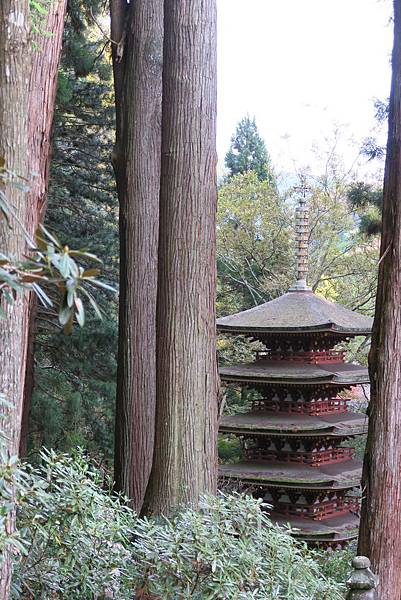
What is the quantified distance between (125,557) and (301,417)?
7.99 metres

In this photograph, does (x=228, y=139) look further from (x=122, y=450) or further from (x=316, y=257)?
(x=122, y=450)

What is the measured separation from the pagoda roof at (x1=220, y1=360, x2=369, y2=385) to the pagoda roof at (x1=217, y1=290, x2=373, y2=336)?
0.53m

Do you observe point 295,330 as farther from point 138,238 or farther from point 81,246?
point 138,238

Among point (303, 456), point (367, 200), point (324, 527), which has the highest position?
point (367, 200)

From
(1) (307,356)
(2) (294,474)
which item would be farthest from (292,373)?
(2) (294,474)

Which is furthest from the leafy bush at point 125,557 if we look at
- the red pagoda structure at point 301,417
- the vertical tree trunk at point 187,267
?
the red pagoda structure at point 301,417

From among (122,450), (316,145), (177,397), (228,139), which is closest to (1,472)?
(177,397)

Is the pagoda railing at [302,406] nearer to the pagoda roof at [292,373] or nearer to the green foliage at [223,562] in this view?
the pagoda roof at [292,373]

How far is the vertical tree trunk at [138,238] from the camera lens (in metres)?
6.50

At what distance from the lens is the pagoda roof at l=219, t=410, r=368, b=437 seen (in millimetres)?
11023

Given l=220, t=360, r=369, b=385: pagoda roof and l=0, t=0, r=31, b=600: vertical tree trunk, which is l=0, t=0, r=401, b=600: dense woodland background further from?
l=220, t=360, r=369, b=385: pagoda roof

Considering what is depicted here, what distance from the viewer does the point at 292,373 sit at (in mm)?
11242

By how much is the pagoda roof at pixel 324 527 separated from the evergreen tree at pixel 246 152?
46.4 feet

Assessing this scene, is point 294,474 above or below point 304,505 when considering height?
above
